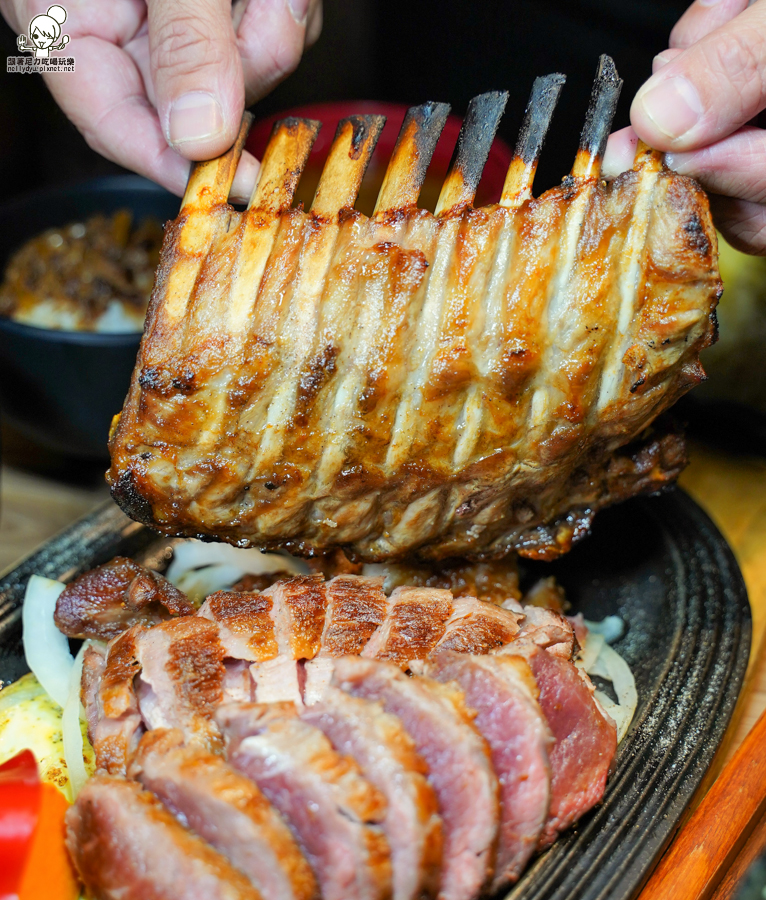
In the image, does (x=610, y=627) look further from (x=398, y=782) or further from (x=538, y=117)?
(x=538, y=117)

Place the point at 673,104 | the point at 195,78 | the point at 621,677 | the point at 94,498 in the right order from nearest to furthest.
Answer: the point at 673,104 → the point at 195,78 → the point at 621,677 → the point at 94,498

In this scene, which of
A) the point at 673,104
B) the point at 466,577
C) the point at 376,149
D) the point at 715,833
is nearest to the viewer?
the point at 715,833

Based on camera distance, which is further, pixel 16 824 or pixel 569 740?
pixel 569 740

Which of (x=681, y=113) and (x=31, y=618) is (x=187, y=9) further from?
(x=31, y=618)

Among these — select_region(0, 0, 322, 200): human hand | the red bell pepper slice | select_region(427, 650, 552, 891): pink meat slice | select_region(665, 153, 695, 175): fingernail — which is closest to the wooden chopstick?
select_region(427, 650, 552, 891): pink meat slice

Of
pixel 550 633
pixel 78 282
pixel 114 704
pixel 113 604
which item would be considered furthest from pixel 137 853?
pixel 78 282

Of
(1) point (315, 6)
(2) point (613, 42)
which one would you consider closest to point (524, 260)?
(1) point (315, 6)

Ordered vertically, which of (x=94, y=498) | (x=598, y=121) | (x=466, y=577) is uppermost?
(x=598, y=121)
